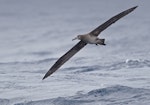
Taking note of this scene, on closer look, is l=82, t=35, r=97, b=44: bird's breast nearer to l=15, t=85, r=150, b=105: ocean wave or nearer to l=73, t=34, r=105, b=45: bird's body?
l=73, t=34, r=105, b=45: bird's body

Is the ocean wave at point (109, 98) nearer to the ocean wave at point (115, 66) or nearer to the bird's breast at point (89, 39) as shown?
the ocean wave at point (115, 66)

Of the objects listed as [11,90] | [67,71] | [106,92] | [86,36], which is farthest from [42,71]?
[86,36]

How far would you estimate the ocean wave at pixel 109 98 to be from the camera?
135ft

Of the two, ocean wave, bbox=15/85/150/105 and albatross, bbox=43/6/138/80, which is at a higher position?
albatross, bbox=43/6/138/80

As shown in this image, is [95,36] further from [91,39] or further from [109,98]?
[109,98]

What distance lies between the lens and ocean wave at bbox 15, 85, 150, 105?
41.1 metres

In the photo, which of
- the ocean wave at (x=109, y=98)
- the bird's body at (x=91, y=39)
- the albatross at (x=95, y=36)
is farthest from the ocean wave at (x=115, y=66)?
the bird's body at (x=91, y=39)

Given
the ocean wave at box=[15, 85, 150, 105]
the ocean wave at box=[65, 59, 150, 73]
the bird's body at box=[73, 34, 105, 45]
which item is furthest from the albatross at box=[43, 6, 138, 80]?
the ocean wave at box=[65, 59, 150, 73]

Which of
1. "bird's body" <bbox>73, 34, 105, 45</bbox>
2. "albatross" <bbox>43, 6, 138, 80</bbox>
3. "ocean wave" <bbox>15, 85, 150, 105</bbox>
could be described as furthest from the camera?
"ocean wave" <bbox>15, 85, 150, 105</bbox>

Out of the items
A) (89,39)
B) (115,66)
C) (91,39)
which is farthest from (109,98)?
(91,39)

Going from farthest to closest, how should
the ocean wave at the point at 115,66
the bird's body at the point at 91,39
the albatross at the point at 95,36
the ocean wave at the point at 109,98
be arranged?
the ocean wave at the point at 115,66
the ocean wave at the point at 109,98
the albatross at the point at 95,36
the bird's body at the point at 91,39

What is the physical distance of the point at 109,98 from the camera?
4216 cm

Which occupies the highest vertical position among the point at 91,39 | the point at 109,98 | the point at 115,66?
the point at 115,66

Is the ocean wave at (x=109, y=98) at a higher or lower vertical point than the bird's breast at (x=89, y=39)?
lower
